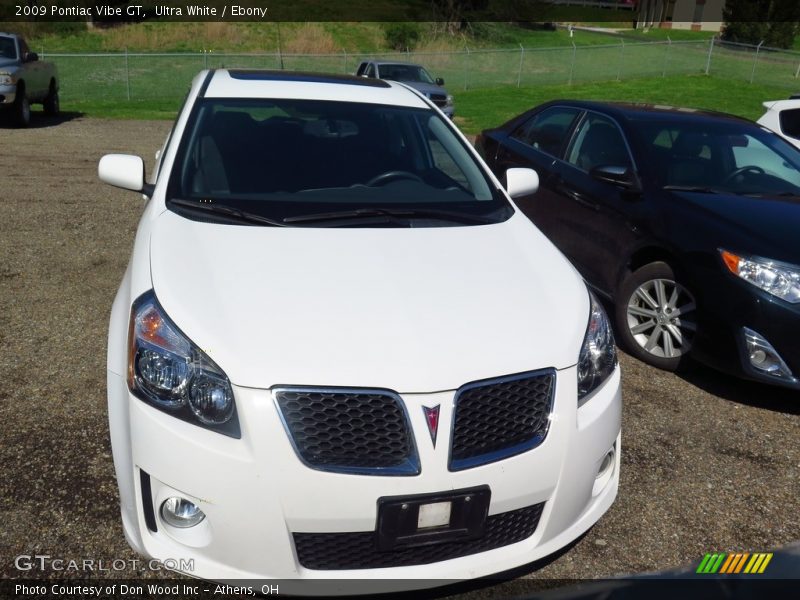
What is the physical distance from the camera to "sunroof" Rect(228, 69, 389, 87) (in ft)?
15.0

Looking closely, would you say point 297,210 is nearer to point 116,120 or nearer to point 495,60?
point 116,120

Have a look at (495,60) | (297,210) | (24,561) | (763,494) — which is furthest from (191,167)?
(495,60)

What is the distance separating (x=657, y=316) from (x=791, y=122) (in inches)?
217

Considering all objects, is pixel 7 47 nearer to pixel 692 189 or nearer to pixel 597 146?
pixel 597 146

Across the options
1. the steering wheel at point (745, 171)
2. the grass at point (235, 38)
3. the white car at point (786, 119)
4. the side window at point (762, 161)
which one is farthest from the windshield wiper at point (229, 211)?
the grass at point (235, 38)

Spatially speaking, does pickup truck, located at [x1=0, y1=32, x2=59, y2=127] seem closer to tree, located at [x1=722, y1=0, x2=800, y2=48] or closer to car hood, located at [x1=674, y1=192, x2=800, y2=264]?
car hood, located at [x1=674, y1=192, x2=800, y2=264]

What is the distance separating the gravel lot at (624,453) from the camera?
3041mm

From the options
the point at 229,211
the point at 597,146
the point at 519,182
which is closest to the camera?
the point at 229,211

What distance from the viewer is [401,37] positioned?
4316cm

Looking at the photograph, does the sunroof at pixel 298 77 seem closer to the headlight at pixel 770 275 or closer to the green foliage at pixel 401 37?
the headlight at pixel 770 275

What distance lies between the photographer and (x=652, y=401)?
4453 millimetres

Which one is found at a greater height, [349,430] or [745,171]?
[745,171]

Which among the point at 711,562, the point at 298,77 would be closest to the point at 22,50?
the point at 298,77

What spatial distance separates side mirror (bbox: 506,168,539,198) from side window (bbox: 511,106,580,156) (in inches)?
77.7
